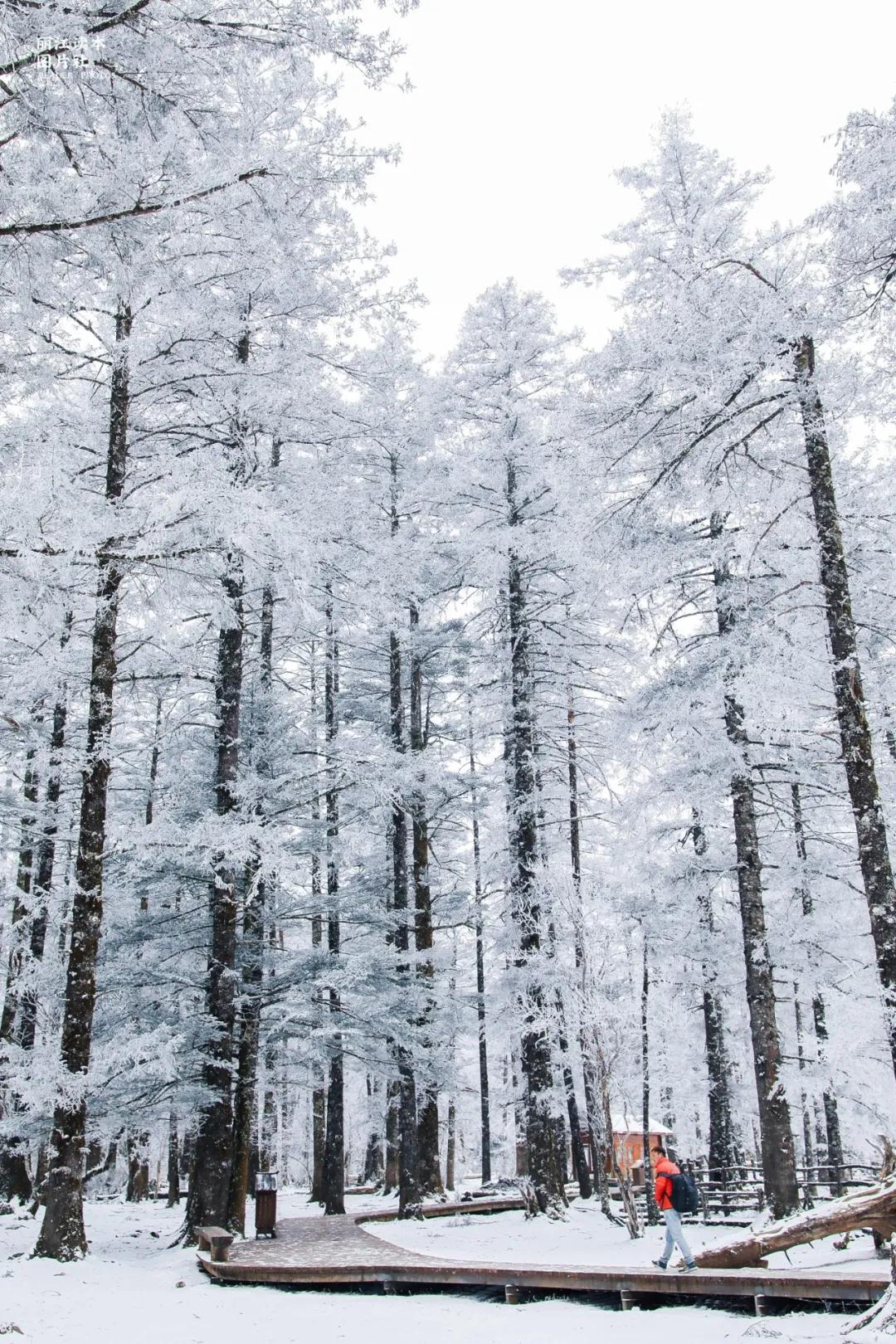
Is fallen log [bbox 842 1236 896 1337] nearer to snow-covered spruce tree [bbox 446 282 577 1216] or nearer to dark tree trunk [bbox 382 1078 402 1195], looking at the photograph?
snow-covered spruce tree [bbox 446 282 577 1216]

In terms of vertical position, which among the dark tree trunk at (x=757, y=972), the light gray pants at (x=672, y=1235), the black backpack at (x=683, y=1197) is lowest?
the light gray pants at (x=672, y=1235)

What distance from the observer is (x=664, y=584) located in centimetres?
1473

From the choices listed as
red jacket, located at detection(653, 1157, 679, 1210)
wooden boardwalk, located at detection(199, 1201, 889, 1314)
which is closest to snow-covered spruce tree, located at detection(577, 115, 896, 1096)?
wooden boardwalk, located at detection(199, 1201, 889, 1314)

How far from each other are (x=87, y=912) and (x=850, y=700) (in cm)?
938

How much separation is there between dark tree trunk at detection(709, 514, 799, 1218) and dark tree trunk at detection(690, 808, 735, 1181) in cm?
380

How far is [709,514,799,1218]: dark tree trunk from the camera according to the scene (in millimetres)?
12648

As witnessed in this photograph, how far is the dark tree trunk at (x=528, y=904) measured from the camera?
15.4m

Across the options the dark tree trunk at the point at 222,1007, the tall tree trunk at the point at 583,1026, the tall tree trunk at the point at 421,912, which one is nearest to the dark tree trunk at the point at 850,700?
the tall tree trunk at the point at 583,1026

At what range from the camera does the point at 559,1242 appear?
13.3m

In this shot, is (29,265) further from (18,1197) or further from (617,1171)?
(18,1197)

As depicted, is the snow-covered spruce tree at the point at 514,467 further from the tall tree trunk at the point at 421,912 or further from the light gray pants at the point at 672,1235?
the light gray pants at the point at 672,1235

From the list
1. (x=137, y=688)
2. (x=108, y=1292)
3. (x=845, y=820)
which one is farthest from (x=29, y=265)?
(x=845, y=820)

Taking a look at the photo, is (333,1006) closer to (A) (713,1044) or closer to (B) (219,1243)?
(B) (219,1243)

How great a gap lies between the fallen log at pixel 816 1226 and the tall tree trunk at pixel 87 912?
6.86m
